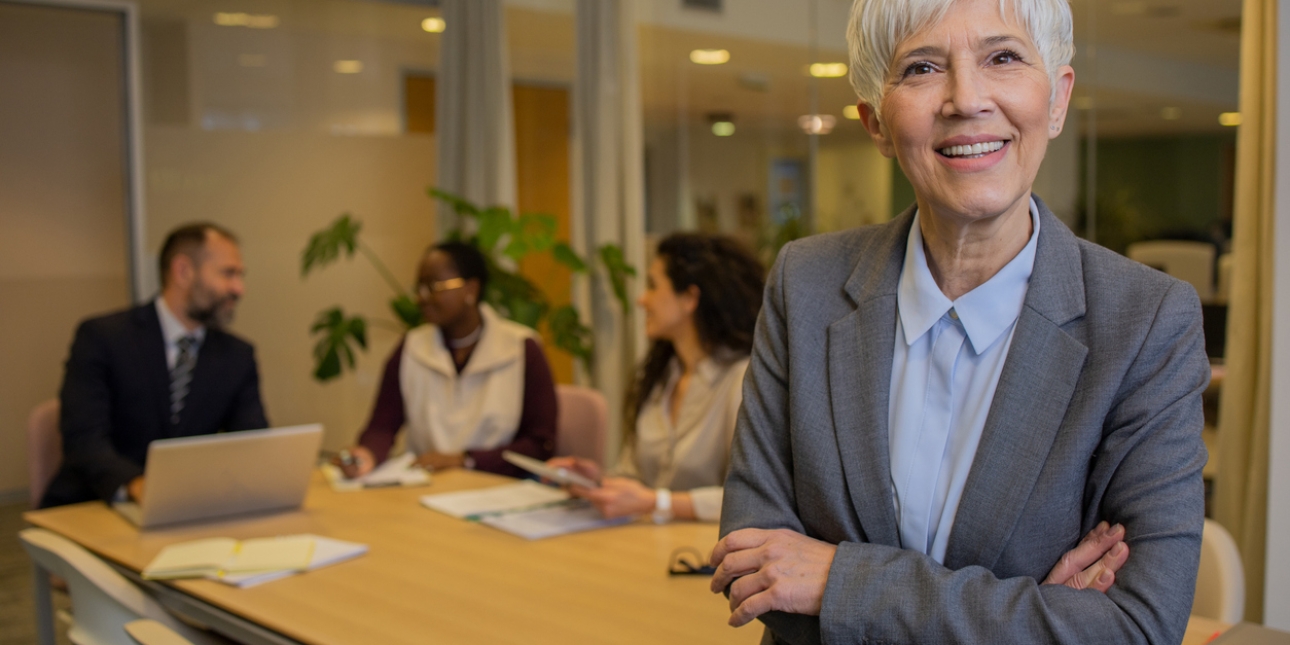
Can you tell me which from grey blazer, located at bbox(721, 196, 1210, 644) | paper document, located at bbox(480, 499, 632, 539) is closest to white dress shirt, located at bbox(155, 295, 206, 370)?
paper document, located at bbox(480, 499, 632, 539)

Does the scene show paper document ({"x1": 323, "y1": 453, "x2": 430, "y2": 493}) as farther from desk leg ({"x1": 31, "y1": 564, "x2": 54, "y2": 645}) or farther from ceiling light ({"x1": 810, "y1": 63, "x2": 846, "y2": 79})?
ceiling light ({"x1": 810, "y1": 63, "x2": 846, "y2": 79})

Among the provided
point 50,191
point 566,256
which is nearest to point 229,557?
point 566,256

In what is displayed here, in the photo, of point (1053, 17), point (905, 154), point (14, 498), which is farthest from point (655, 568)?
point (14, 498)

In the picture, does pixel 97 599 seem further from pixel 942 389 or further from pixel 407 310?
pixel 407 310

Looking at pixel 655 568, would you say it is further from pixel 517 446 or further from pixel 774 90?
pixel 774 90

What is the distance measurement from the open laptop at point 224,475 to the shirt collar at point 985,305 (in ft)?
6.43

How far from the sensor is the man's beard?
12.2ft

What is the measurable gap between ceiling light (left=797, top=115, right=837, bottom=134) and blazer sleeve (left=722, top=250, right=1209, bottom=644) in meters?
3.92

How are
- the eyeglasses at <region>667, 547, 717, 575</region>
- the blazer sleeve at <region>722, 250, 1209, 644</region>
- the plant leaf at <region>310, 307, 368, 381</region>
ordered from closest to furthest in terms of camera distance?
the blazer sleeve at <region>722, 250, 1209, 644</region> → the eyeglasses at <region>667, 547, 717, 575</region> → the plant leaf at <region>310, 307, 368, 381</region>

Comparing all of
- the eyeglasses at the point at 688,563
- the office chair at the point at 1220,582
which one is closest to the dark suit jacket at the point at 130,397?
the eyeglasses at the point at 688,563

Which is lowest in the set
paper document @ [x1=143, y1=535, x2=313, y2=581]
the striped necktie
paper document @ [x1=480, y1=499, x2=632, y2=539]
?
paper document @ [x1=480, y1=499, x2=632, y2=539]

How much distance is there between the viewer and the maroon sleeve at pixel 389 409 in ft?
12.8

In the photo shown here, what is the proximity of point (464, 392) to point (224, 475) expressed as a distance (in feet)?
4.16

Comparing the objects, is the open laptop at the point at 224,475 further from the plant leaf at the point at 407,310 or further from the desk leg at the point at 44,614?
the plant leaf at the point at 407,310
